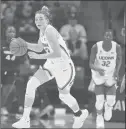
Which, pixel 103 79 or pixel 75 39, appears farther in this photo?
pixel 75 39

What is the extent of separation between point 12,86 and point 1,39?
115 cm

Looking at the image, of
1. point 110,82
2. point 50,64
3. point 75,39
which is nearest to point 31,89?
point 50,64

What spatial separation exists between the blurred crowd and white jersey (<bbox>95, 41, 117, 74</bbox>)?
693 mm

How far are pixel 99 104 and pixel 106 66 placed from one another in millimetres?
774

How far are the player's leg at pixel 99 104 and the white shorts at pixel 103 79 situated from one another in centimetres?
9

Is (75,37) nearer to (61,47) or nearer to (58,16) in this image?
(58,16)

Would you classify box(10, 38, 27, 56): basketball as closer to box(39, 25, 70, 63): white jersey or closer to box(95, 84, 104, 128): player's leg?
box(39, 25, 70, 63): white jersey

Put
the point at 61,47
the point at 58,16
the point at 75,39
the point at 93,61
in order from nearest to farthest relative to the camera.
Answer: the point at 61,47
the point at 93,61
the point at 75,39
the point at 58,16

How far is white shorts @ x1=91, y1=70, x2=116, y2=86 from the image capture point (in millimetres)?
8789

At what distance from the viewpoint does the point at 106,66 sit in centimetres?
866

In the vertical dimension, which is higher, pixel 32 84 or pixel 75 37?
pixel 75 37

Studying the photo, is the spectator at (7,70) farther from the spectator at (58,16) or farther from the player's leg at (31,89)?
the spectator at (58,16)

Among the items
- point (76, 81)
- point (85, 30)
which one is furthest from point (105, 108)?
point (85, 30)

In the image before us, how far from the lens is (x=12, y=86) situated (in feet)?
30.6
